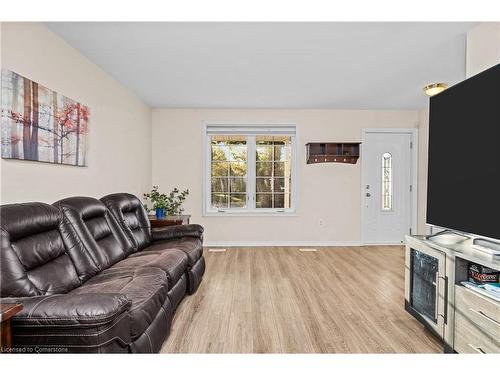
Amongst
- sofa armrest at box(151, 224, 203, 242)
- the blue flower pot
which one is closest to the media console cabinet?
sofa armrest at box(151, 224, 203, 242)

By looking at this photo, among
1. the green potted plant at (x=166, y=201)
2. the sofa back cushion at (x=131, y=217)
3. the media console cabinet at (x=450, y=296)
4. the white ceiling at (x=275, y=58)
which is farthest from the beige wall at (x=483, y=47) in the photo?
the green potted plant at (x=166, y=201)

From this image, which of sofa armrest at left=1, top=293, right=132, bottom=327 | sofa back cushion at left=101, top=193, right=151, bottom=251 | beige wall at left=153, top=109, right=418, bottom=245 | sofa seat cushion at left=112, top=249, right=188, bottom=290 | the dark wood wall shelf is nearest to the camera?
sofa armrest at left=1, top=293, right=132, bottom=327

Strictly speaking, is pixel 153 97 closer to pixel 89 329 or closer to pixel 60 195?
pixel 60 195

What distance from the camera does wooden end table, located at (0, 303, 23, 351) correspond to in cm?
123

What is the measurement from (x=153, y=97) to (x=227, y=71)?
1.77 m

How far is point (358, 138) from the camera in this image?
5590 millimetres

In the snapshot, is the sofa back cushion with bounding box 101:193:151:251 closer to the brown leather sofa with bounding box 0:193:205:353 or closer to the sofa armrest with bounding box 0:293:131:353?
the brown leather sofa with bounding box 0:193:205:353

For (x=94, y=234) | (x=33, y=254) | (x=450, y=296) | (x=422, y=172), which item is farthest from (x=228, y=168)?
(x=450, y=296)

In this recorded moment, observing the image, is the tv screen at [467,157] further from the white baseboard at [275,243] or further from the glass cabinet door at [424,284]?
the white baseboard at [275,243]

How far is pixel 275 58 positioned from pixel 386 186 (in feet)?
11.8

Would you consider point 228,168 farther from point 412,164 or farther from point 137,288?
point 137,288

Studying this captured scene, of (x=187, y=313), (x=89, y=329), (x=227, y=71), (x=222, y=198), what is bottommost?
(x=187, y=313)

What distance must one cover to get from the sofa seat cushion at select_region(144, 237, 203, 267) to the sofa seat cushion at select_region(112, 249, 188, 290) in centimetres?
14
